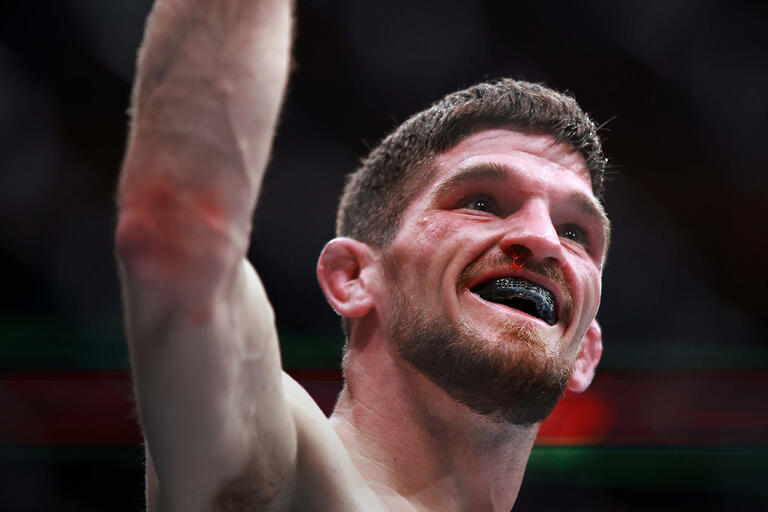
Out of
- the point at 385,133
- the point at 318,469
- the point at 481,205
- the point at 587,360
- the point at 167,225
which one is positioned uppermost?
the point at 167,225

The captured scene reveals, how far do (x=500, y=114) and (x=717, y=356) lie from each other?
4.83 feet

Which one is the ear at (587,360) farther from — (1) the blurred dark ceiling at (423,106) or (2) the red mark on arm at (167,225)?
(1) the blurred dark ceiling at (423,106)

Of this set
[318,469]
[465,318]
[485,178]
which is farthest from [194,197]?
[485,178]

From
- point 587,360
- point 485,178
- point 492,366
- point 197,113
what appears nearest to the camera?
point 197,113

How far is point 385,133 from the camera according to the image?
2.29 metres

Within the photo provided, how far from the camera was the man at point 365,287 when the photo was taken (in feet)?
1.98

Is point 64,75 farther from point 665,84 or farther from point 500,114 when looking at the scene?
point 665,84

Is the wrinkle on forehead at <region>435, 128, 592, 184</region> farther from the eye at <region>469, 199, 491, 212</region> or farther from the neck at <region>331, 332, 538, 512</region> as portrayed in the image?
the neck at <region>331, 332, 538, 512</region>

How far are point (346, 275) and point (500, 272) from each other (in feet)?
0.83

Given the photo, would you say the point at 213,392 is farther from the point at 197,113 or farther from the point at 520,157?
the point at 520,157

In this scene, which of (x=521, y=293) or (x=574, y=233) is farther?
(x=574, y=233)

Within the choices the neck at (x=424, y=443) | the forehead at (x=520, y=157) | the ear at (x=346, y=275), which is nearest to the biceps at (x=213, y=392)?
the neck at (x=424, y=443)

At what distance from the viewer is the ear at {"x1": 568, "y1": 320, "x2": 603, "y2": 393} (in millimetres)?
1234

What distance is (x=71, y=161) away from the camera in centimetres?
208
